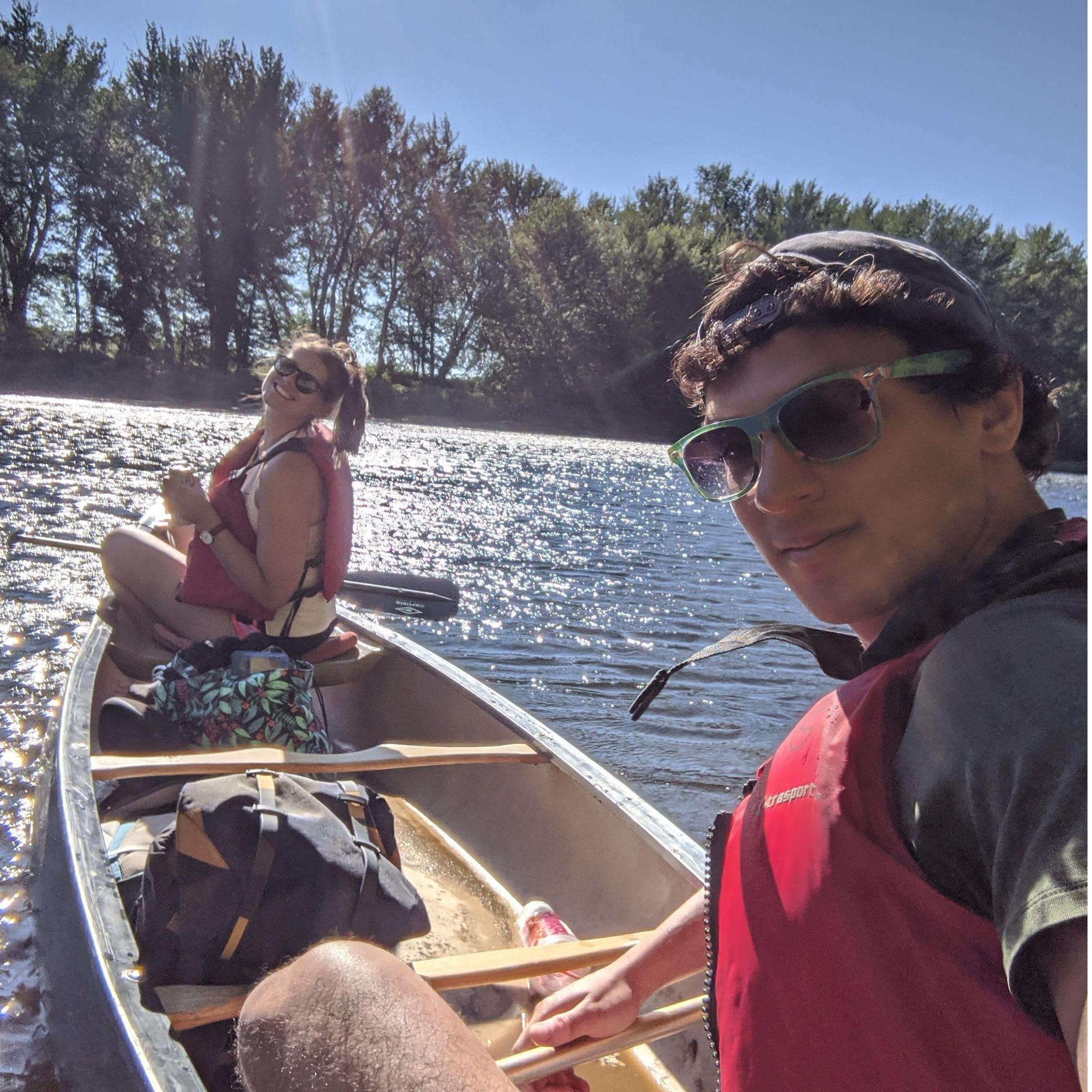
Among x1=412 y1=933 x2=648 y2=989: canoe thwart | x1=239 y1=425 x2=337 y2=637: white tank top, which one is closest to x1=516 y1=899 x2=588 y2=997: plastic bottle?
x1=412 y1=933 x2=648 y2=989: canoe thwart

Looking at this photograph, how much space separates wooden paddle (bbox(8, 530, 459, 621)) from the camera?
22.0 feet

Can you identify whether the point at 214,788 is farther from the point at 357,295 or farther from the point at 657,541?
the point at 357,295

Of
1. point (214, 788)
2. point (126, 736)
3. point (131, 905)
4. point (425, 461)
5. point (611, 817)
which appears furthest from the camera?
point (425, 461)

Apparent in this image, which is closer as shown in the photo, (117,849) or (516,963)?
(516,963)

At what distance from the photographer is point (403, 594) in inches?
265

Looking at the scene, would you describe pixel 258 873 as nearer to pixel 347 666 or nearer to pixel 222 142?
pixel 347 666

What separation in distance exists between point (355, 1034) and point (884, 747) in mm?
737

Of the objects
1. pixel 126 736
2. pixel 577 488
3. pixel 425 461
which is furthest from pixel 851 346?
pixel 425 461

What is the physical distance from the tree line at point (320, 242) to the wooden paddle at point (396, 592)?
23663mm

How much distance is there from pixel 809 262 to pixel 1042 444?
372 mm

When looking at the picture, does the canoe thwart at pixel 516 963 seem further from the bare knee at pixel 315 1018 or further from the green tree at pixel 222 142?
the green tree at pixel 222 142

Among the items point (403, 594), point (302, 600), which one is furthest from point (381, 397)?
point (302, 600)

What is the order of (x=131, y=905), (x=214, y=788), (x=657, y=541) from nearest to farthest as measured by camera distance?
(x=214, y=788), (x=131, y=905), (x=657, y=541)

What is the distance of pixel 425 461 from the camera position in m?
20.1
